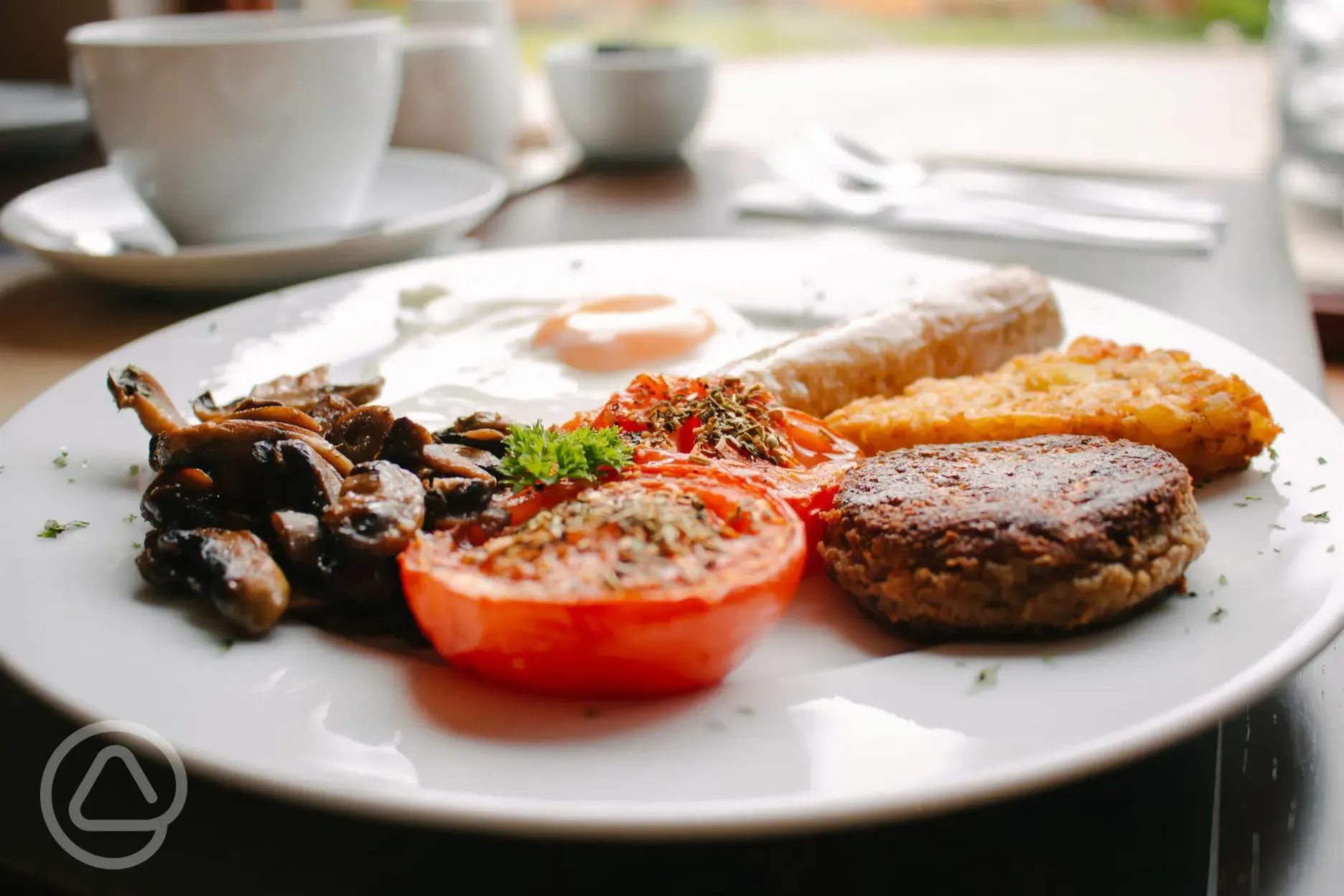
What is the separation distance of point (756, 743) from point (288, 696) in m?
0.45

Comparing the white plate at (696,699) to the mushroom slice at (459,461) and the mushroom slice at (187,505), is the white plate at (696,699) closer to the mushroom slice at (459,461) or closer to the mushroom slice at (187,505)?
the mushroom slice at (187,505)

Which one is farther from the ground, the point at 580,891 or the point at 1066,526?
the point at 1066,526

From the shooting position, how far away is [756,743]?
1.03m

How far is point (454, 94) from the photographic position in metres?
3.83

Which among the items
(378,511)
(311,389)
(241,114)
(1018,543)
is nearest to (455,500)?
(378,511)

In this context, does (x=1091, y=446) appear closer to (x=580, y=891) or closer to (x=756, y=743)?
(x=756, y=743)

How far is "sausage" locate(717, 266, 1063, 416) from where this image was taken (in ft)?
6.43

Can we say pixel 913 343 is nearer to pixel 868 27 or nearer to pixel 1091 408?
pixel 1091 408

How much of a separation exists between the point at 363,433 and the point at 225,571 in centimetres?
34

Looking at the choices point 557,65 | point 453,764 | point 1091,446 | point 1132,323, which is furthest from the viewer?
point 557,65

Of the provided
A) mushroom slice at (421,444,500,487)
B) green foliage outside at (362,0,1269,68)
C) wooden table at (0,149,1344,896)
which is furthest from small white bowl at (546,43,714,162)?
green foliage outside at (362,0,1269,68)

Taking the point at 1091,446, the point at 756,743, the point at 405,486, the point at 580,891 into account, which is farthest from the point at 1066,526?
the point at 405,486

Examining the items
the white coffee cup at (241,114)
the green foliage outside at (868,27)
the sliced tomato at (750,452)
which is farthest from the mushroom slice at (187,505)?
the green foliage outside at (868,27)

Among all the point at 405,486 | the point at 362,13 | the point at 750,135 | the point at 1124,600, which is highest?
the point at 362,13
